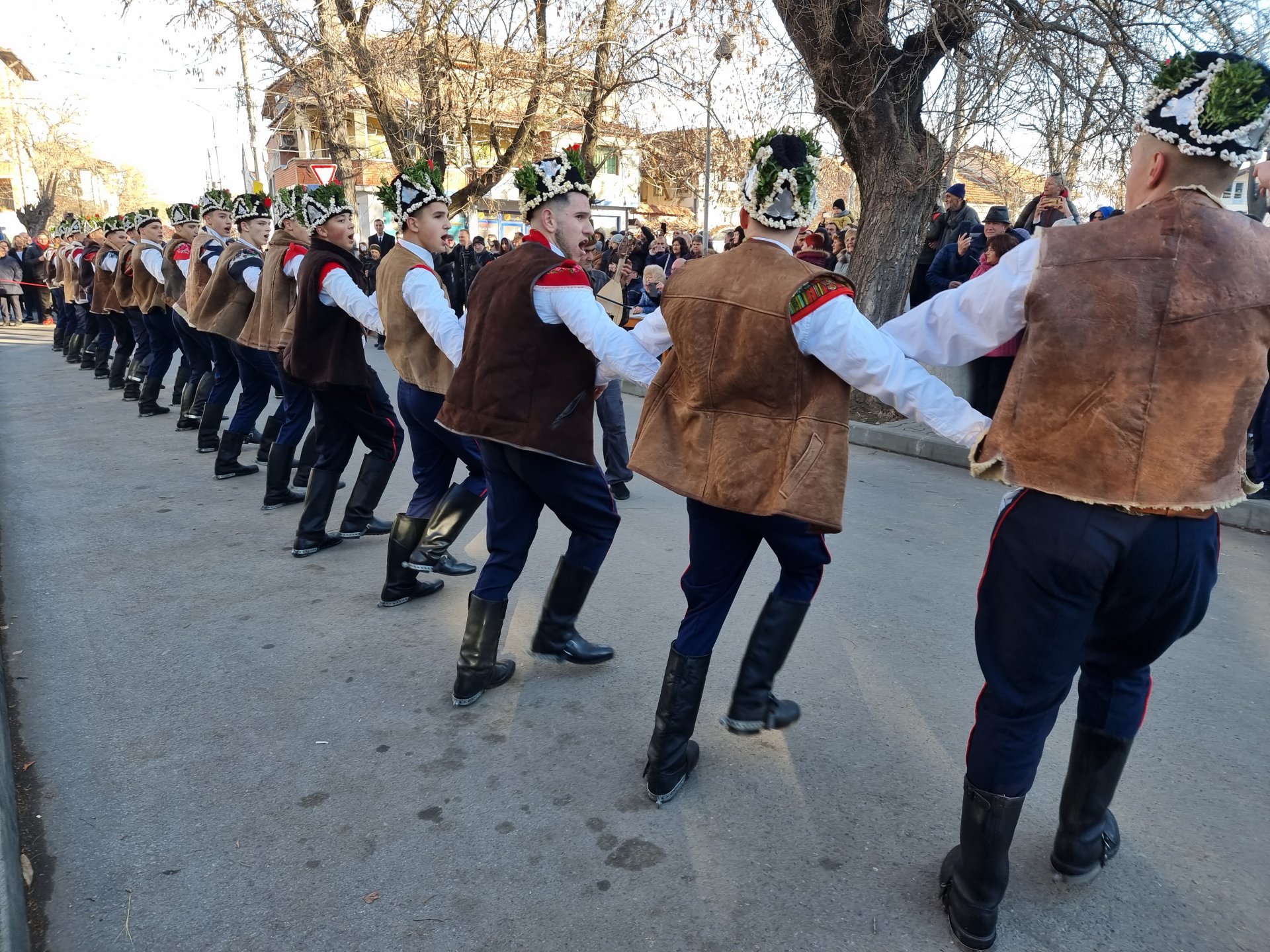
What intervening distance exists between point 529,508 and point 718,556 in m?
0.96

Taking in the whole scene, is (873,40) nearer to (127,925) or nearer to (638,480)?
(638,480)

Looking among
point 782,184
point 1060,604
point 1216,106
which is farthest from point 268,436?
point 1216,106

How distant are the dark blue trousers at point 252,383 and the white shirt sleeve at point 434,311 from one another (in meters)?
3.23

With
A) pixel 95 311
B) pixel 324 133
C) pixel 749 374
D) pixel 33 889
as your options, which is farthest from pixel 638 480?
pixel 324 133

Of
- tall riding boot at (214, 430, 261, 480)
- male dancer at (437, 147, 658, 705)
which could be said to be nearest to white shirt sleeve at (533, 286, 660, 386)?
male dancer at (437, 147, 658, 705)

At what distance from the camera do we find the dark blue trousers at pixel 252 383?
6914 millimetres

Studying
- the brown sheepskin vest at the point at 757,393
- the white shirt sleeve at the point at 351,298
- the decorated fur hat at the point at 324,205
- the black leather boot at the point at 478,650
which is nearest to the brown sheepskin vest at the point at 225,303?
the decorated fur hat at the point at 324,205

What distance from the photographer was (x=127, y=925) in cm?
236

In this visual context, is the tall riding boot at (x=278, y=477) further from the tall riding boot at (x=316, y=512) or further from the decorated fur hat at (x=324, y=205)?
the decorated fur hat at (x=324, y=205)

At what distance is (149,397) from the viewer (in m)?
9.87

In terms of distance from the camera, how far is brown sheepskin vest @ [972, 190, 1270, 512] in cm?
187

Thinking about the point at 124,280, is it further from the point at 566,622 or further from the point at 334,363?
the point at 566,622

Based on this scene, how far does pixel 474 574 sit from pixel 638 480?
2197 mm

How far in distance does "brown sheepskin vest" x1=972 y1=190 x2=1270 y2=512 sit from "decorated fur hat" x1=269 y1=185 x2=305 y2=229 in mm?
4654
